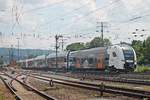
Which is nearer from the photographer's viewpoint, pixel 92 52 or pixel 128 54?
pixel 128 54

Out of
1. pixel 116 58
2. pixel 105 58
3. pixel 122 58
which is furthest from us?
pixel 105 58

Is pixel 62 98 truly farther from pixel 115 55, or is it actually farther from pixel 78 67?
pixel 78 67

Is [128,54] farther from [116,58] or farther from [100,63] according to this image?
[100,63]

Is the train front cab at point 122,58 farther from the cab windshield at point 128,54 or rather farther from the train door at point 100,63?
the train door at point 100,63

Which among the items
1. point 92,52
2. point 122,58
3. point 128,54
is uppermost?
point 92,52

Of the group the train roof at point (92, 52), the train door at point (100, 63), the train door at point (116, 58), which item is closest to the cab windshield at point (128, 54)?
the train door at point (116, 58)

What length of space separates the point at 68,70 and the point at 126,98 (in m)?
54.9

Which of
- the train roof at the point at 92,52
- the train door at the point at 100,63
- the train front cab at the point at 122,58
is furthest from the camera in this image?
the train roof at the point at 92,52

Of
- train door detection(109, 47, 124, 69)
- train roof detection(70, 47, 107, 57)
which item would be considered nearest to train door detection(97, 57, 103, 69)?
train roof detection(70, 47, 107, 57)

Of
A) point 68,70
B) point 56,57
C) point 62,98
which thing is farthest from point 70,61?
point 62,98

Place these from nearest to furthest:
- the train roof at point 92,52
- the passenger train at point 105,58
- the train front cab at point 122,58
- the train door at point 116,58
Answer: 1. the train front cab at point 122,58
2. the train door at point 116,58
3. the passenger train at point 105,58
4. the train roof at point 92,52

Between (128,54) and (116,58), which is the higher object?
(128,54)

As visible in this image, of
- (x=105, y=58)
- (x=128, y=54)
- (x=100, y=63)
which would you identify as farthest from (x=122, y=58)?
(x=100, y=63)

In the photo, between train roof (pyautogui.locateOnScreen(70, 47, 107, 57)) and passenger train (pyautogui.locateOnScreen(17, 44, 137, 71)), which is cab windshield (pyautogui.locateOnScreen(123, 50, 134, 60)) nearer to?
passenger train (pyautogui.locateOnScreen(17, 44, 137, 71))
